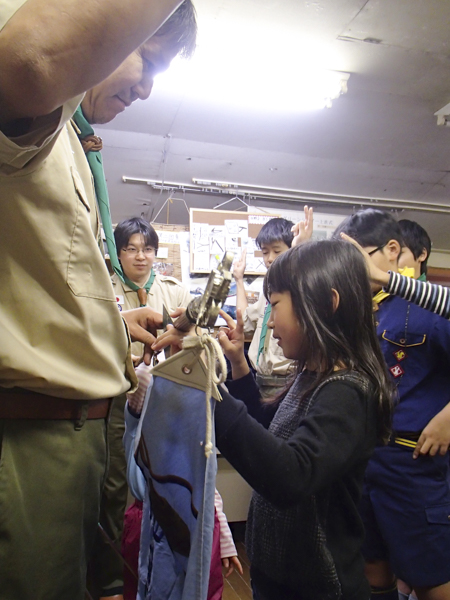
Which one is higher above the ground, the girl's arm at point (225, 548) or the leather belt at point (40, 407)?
the leather belt at point (40, 407)

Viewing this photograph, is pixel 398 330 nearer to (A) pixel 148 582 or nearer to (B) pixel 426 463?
(B) pixel 426 463

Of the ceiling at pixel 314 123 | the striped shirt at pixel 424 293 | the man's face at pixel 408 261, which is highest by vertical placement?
the ceiling at pixel 314 123

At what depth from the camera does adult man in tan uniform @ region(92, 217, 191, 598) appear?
158cm

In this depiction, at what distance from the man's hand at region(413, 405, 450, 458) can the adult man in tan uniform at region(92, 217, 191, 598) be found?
42.9 inches

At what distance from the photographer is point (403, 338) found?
1380mm

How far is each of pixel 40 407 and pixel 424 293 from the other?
1.15 m

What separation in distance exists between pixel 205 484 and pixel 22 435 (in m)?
0.31

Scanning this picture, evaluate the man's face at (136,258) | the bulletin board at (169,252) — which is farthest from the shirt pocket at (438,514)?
the bulletin board at (169,252)

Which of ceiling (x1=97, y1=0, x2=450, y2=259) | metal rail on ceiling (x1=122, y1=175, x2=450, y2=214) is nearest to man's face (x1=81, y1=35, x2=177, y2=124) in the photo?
ceiling (x1=97, y1=0, x2=450, y2=259)

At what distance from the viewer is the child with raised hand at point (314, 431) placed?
0.70 metres

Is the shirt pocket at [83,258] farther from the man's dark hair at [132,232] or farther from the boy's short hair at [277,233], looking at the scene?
the boy's short hair at [277,233]

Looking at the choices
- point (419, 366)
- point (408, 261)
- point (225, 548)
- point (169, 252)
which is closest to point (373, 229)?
point (408, 261)

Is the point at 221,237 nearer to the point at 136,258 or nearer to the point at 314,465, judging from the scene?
the point at 136,258

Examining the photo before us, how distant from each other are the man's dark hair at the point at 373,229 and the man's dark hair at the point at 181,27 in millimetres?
939
